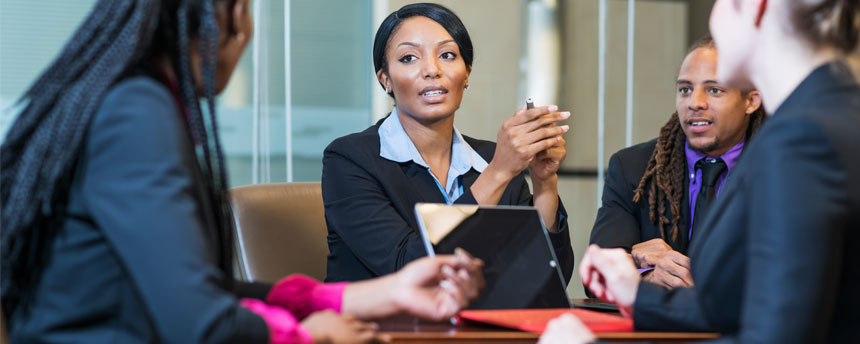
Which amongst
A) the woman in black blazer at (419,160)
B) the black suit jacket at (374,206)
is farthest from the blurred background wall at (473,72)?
the black suit jacket at (374,206)

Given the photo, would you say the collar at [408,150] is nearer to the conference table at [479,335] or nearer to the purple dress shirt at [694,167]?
the purple dress shirt at [694,167]

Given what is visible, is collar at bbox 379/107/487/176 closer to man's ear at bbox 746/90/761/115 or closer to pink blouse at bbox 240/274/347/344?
man's ear at bbox 746/90/761/115

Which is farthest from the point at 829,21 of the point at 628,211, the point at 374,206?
the point at 628,211

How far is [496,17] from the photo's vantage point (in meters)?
3.98

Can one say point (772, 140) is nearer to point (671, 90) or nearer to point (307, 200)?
point (307, 200)

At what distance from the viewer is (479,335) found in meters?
1.13

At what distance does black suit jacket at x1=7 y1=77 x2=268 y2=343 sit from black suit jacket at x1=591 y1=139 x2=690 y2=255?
5.10 ft

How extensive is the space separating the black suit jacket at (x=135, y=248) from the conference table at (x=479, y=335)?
0.24 metres

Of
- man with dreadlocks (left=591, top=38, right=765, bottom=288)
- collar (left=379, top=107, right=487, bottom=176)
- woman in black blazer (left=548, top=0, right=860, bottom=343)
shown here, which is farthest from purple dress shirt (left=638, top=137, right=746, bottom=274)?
woman in black blazer (left=548, top=0, right=860, bottom=343)

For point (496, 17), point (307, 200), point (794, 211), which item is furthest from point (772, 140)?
point (496, 17)

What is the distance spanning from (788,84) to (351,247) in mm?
1201

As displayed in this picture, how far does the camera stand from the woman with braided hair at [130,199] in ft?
3.05

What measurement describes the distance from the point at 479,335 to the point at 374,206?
0.93m

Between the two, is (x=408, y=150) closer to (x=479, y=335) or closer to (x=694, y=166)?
(x=694, y=166)
